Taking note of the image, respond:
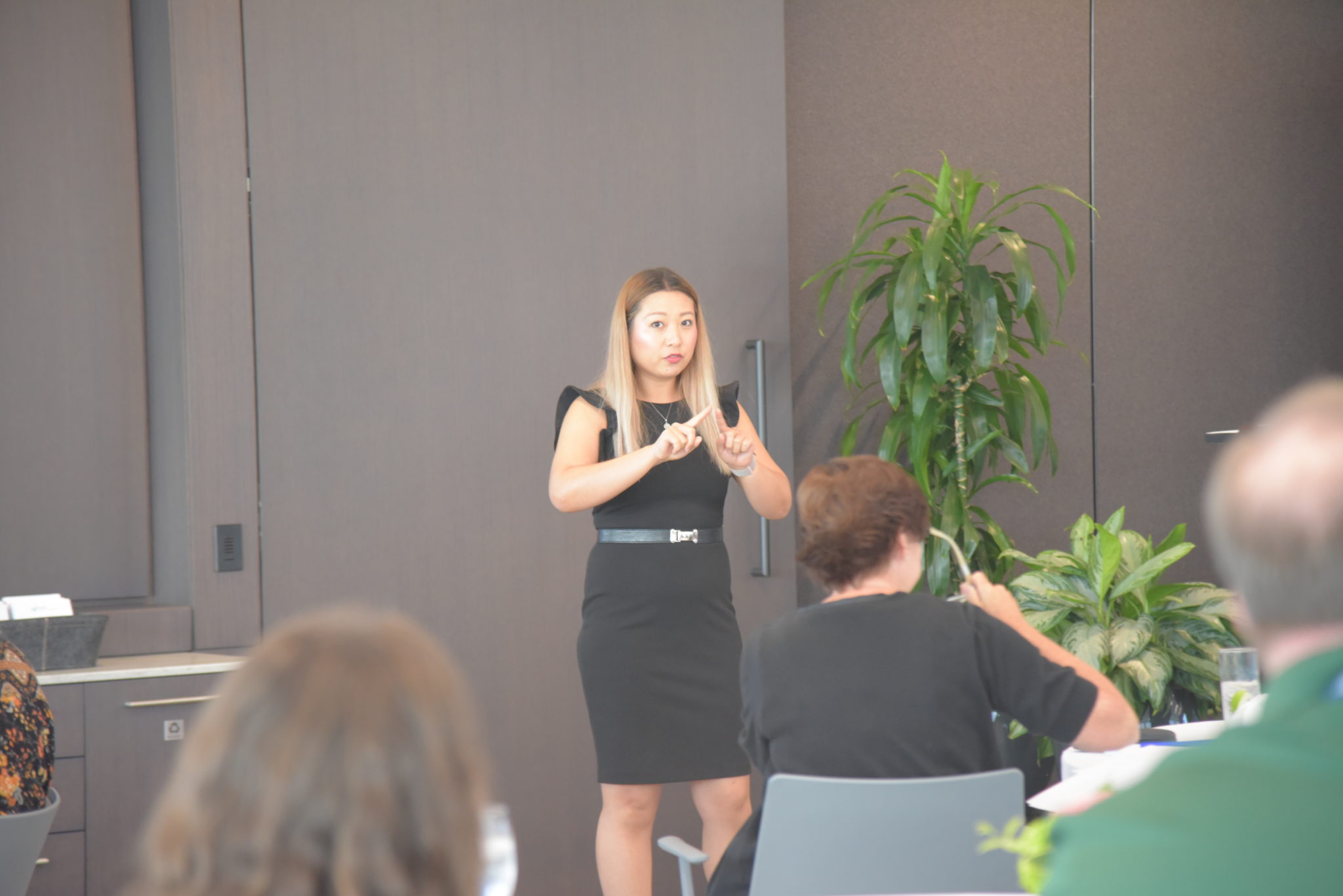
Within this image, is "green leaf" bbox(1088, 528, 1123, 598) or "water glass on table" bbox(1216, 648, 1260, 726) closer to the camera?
"water glass on table" bbox(1216, 648, 1260, 726)

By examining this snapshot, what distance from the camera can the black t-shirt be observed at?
1.72 meters

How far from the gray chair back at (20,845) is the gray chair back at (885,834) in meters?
1.14

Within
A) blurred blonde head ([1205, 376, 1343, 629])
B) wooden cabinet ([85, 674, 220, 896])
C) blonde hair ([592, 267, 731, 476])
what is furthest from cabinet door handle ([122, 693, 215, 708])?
blurred blonde head ([1205, 376, 1343, 629])

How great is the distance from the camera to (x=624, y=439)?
117 inches

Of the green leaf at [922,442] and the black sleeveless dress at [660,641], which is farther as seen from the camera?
the green leaf at [922,442]

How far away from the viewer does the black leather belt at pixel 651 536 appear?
296cm

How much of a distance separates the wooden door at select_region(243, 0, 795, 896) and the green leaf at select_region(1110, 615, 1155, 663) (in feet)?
3.68

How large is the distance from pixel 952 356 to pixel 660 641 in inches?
60.9

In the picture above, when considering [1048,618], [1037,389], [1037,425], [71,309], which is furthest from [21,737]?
[1037,389]

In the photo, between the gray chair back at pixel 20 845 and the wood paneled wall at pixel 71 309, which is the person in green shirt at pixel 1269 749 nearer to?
the gray chair back at pixel 20 845

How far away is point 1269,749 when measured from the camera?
0.75m

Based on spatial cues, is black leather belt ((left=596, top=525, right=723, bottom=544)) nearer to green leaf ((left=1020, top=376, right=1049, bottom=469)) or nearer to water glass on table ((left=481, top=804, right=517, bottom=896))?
green leaf ((left=1020, top=376, right=1049, bottom=469))

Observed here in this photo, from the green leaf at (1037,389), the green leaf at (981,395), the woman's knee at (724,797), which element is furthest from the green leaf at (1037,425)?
the woman's knee at (724,797)

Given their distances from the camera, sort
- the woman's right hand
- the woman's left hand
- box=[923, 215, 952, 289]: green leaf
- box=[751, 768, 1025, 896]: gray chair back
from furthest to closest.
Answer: box=[923, 215, 952, 289]: green leaf < the woman's left hand < the woman's right hand < box=[751, 768, 1025, 896]: gray chair back
